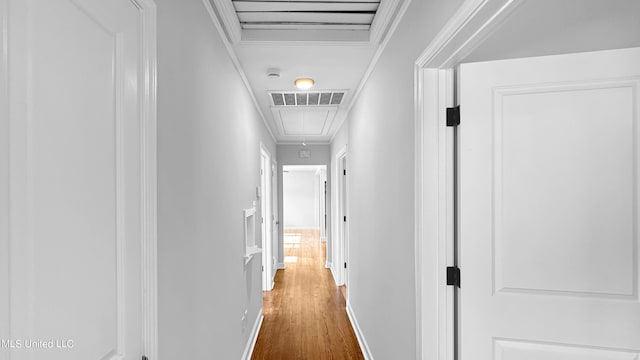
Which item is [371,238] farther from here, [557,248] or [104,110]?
[104,110]

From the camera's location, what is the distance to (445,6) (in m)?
1.20

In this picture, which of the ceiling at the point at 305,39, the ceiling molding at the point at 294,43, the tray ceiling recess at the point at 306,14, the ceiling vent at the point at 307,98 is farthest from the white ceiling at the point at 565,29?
the ceiling vent at the point at 307,98

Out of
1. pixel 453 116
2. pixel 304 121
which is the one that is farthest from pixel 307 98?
pixel 453 116

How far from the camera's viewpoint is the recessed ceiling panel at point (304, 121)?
3.99 metres

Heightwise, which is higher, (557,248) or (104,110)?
(104,110)

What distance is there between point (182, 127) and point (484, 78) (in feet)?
4.01

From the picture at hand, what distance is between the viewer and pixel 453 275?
4.44 feet

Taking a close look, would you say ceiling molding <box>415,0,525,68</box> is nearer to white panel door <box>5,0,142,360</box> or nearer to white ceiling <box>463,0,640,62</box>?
white ceiling <box>463,0,640,62</box>

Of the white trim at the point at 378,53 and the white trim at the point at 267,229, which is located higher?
the white trim at the point at 378,53

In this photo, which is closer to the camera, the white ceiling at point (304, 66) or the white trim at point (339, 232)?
the white ceiling at point (304, 66)

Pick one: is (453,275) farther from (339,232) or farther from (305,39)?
(339,232)

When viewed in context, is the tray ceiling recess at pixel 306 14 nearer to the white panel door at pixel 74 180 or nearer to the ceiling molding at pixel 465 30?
the ceiling molding at pixel 465 30

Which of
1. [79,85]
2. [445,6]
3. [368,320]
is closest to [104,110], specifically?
[79,85]

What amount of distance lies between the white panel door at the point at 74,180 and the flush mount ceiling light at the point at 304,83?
75.8 inches
